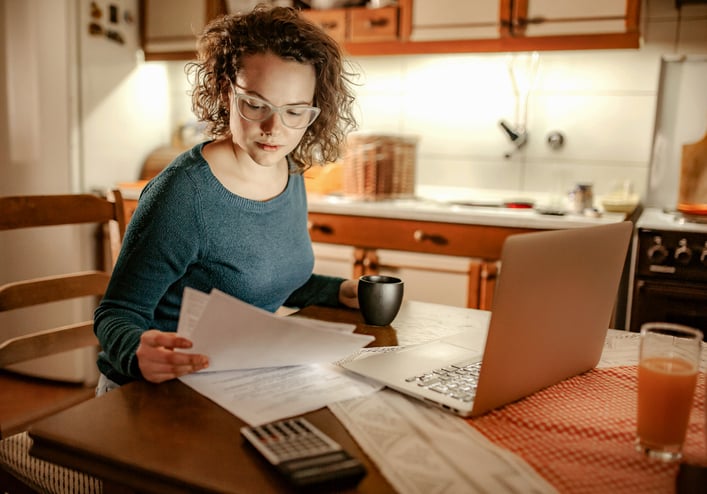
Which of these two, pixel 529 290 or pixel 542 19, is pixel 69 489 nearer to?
pixel 529 290

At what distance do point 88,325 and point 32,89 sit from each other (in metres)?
1.42

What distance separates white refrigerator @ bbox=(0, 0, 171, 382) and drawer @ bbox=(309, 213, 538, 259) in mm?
1022

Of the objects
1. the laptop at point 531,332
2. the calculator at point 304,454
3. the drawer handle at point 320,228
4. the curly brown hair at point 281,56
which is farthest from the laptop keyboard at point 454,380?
the drawer handle at point 320,228

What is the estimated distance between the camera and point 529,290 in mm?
797

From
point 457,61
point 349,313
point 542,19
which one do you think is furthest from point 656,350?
point 457,61

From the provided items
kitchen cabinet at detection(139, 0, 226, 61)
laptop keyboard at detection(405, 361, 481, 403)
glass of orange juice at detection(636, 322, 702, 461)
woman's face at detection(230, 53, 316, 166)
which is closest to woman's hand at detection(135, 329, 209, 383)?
laptop keyboard at detection(405, 361, 481, 403)

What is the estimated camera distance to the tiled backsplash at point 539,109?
2703 millimetres

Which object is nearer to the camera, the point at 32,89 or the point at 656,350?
the point at 656,350

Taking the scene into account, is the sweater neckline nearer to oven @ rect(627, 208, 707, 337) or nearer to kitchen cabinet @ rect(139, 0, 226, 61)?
oven @ rect(627, 208, 707, 337)

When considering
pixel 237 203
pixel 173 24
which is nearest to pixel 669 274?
pixel 237 203

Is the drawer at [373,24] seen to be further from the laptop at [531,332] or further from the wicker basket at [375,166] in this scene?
the laptop at [531,332]

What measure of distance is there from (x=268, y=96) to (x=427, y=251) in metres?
1.42

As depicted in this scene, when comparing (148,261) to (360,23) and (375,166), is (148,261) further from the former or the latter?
(360,23)

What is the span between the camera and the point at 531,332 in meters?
0.84
